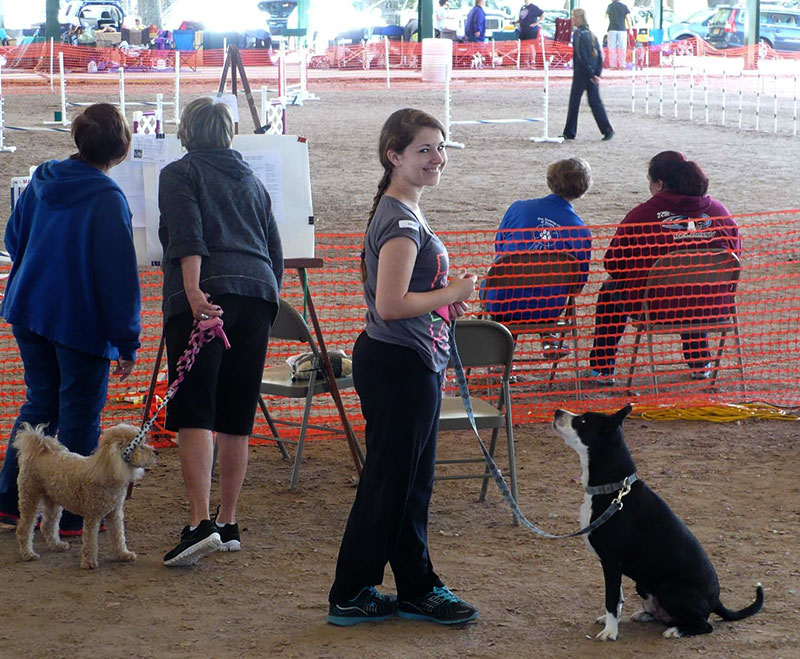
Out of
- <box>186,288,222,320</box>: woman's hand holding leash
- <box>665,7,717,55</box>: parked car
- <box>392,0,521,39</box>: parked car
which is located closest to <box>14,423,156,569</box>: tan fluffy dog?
<box>186,288,222,320</box>: woman's hand holding leash

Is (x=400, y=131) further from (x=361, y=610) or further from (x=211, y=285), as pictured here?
(x=361, y=610)

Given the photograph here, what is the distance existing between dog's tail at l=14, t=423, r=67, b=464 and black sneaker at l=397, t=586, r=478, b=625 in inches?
56.6

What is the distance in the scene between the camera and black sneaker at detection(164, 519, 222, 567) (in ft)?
13.0

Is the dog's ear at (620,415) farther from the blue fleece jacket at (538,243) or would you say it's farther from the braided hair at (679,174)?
the braided hair at (679,174)

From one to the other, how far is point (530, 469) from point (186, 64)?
24.3 m

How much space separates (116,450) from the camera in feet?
12.8

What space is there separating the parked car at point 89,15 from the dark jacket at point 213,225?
92.5 ft

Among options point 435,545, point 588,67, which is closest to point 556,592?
point 435,545

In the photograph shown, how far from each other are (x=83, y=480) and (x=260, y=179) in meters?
1.58

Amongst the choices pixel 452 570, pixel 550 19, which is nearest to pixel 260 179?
pixel 452 570

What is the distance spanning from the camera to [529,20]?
27047mm

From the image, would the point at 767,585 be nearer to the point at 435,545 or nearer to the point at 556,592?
the point at 556,592

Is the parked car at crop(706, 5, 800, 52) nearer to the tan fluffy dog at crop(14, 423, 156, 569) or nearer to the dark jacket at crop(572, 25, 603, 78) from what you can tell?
the dark jacket at crop(572, 25, 603, 78)

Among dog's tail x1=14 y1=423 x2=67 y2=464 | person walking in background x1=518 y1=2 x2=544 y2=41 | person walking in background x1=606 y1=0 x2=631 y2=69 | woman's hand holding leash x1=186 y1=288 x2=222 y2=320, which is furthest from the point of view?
person walking in background x1=518 y1=2 x2=544 y2=41
